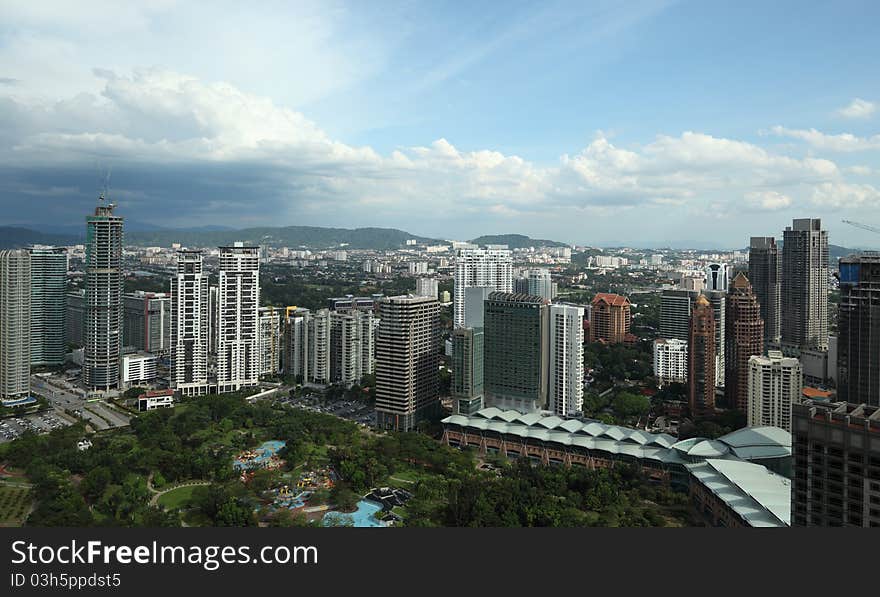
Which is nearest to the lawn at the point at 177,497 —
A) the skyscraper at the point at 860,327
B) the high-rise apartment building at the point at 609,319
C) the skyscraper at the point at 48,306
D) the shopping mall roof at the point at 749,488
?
the shopping mall roof at the point at 749,488

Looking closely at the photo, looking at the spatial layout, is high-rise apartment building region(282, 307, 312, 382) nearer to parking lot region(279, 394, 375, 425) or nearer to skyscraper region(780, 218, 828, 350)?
parking lot region(279, 394, 375, 425)

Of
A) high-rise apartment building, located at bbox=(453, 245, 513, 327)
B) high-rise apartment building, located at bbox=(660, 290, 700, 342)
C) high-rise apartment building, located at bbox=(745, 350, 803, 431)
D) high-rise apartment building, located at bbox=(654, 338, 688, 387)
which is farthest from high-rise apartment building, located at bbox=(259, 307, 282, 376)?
high-rise apartment building, located at bbox=(745, 350, 803, 431)

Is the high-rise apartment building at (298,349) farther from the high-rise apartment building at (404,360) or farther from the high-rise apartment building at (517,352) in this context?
the high-rise apartment building at (517,352)

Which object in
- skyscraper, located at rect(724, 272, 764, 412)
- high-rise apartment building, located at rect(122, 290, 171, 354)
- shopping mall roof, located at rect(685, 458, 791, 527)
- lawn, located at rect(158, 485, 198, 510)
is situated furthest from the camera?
high-rise apartment building, located at rect(122, 290, 171, 354)

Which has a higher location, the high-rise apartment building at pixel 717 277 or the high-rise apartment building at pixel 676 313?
the high-rise apartment building at pixel 717 277

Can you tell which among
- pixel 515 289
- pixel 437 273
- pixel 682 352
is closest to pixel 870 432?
pixel 682 352

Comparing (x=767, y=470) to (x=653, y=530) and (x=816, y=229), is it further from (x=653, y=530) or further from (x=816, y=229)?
(x=816, y=229)

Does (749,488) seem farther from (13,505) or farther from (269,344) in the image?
(269,344)
